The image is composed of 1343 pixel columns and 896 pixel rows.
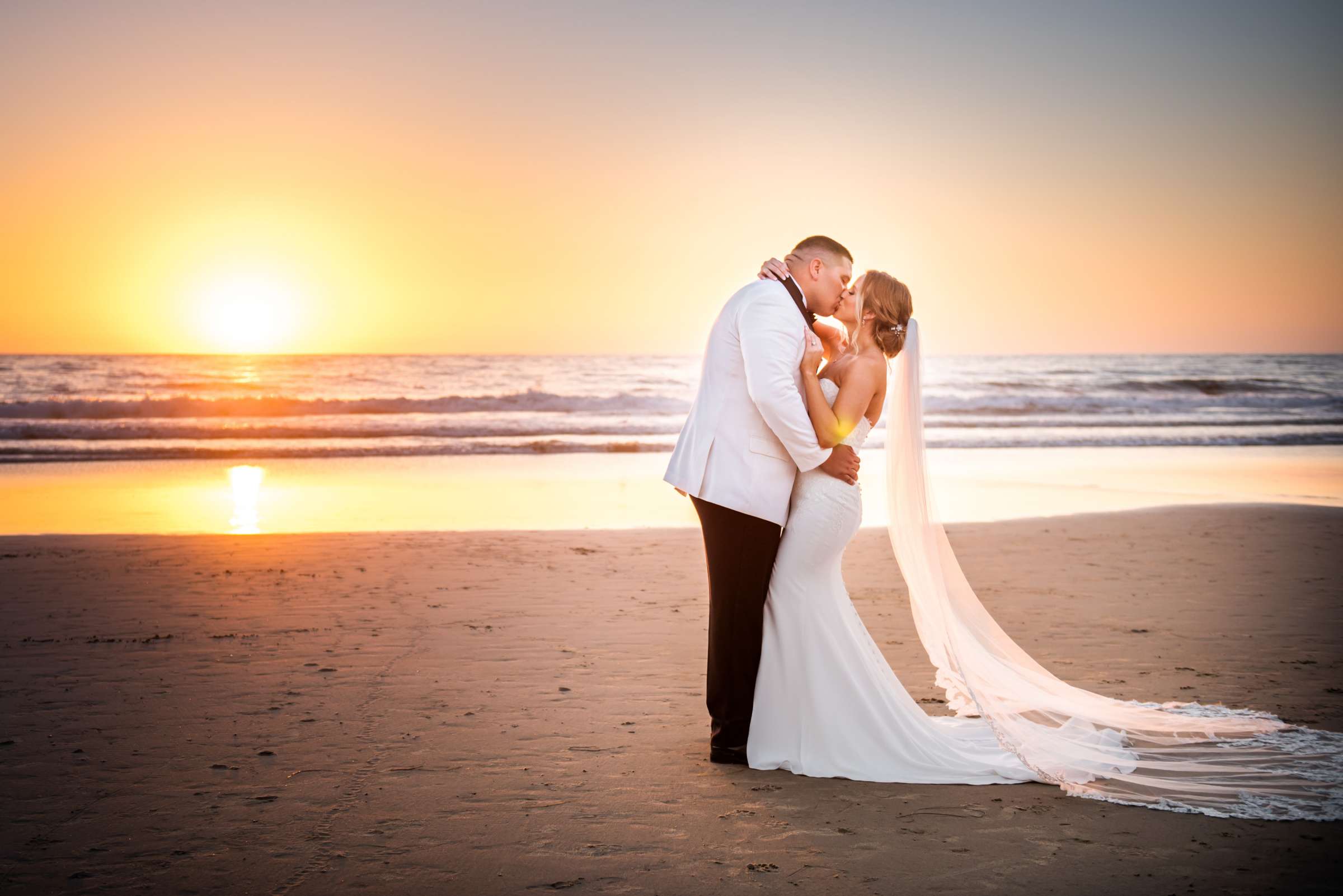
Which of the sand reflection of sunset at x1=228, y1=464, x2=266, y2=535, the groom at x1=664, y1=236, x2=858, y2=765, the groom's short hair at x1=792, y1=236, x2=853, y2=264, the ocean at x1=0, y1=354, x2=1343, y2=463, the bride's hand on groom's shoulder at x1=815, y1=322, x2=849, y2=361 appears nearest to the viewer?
the groom at x1=664, y1=236, x2=858, y2=765

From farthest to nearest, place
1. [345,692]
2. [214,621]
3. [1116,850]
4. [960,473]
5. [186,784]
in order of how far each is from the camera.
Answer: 1. [960,473]
2. [214,621]
3. [345,692]
4. [186,784]
5. [1116,850]

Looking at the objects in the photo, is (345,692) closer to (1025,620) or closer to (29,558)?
(1025,620)

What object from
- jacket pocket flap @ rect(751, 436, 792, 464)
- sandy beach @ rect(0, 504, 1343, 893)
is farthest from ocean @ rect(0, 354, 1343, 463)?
jacket pocket flap @ rect(751, 436, 792, 464)

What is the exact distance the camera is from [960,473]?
14930mm

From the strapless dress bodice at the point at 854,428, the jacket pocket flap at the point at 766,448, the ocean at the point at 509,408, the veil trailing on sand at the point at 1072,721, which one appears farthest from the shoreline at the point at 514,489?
the jacket pocket flap at the point at 766,448

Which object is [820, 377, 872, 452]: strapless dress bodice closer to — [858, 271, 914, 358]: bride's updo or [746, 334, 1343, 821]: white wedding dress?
[746, 334, 1343, 821]: white wedding dress

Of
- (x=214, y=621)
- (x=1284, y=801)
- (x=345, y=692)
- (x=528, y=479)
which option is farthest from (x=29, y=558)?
(x=1284, y=801)

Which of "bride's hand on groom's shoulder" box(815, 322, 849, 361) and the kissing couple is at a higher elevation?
"bride's hand on groom's shoulder" box(815, 322, 849, 361)

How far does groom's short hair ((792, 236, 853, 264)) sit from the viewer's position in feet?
13.5

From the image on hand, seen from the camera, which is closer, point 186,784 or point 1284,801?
point 1284,801

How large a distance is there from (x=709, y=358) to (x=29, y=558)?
720 centimetres

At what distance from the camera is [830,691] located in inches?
155

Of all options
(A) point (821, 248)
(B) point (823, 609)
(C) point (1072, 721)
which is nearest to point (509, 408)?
(A) point (821, 248)

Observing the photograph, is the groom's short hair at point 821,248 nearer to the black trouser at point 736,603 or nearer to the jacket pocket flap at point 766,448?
the jacket pocket flap at point 766,448
